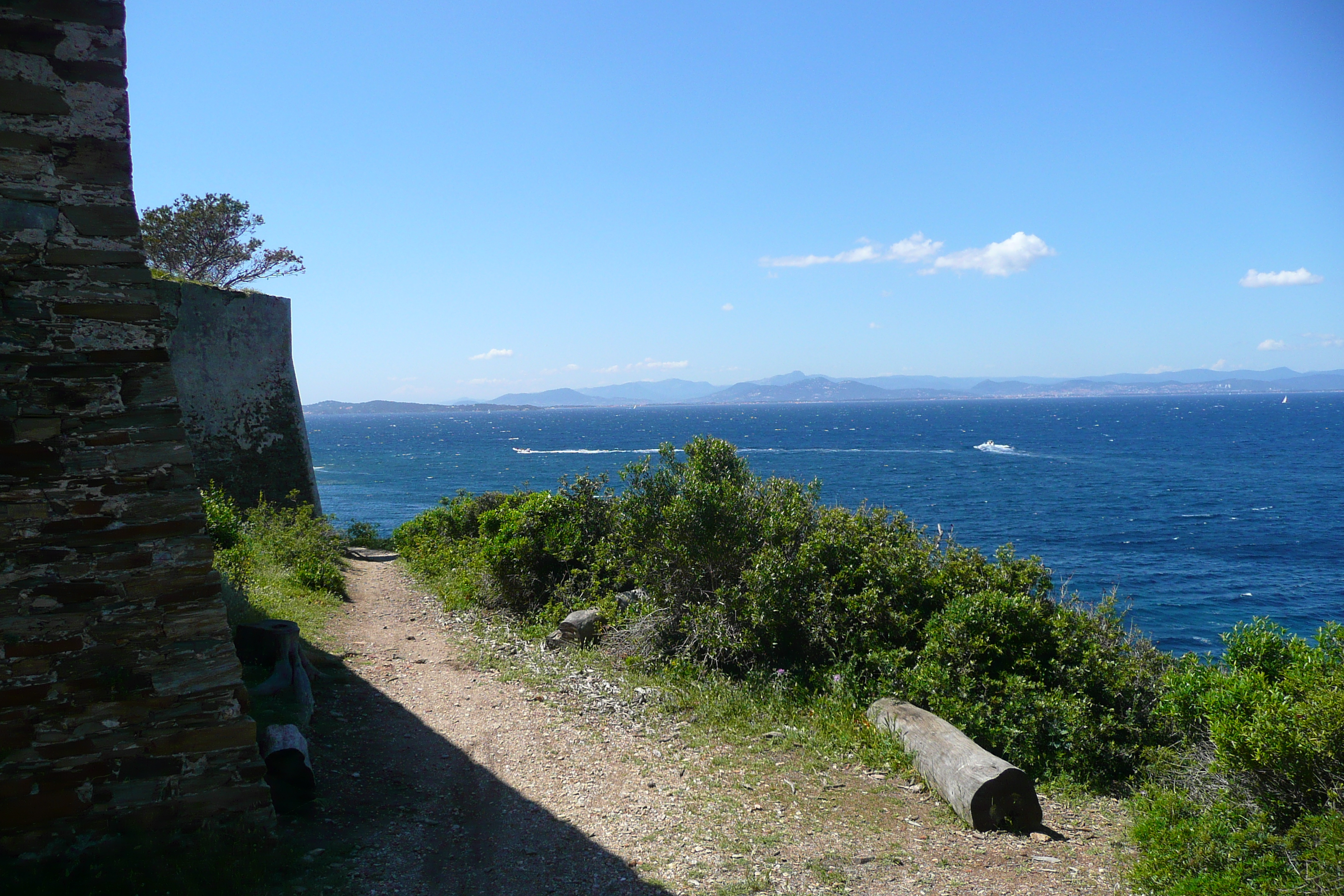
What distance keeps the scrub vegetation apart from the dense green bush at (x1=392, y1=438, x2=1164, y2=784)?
2cm

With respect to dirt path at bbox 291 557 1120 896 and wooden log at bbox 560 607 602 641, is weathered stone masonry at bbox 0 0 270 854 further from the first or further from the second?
wooden log at bbox 560 607 602 641

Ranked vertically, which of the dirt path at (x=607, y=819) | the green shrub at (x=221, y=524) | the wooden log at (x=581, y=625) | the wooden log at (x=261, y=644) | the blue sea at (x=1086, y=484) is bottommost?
the blue sea at (x=1086, y=484)

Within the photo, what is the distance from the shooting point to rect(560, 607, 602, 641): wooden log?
9.88m

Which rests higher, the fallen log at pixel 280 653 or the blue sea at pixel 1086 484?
the fallen log at pixel 280 653

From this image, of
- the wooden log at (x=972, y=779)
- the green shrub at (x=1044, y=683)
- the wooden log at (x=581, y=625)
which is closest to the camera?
the wooden log at (x=972, y=779)

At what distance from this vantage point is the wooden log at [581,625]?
32.4 feet

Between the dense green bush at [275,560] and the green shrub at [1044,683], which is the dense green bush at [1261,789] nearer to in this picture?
the green shrub at [1044,683]

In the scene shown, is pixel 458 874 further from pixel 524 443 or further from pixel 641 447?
pixel 524 443

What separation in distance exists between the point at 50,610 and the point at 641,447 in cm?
8861

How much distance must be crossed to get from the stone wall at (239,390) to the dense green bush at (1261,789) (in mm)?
15593

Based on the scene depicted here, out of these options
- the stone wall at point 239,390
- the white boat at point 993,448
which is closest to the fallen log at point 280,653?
the stone wall at point 239,390

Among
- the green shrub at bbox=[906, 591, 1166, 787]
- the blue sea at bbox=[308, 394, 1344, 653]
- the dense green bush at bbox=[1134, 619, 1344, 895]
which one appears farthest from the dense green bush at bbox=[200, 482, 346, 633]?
the dense green bush at bbox=[1134, 619, 1344, 895]

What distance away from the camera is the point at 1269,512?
39406mm

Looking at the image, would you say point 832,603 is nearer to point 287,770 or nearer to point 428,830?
point 428,830
